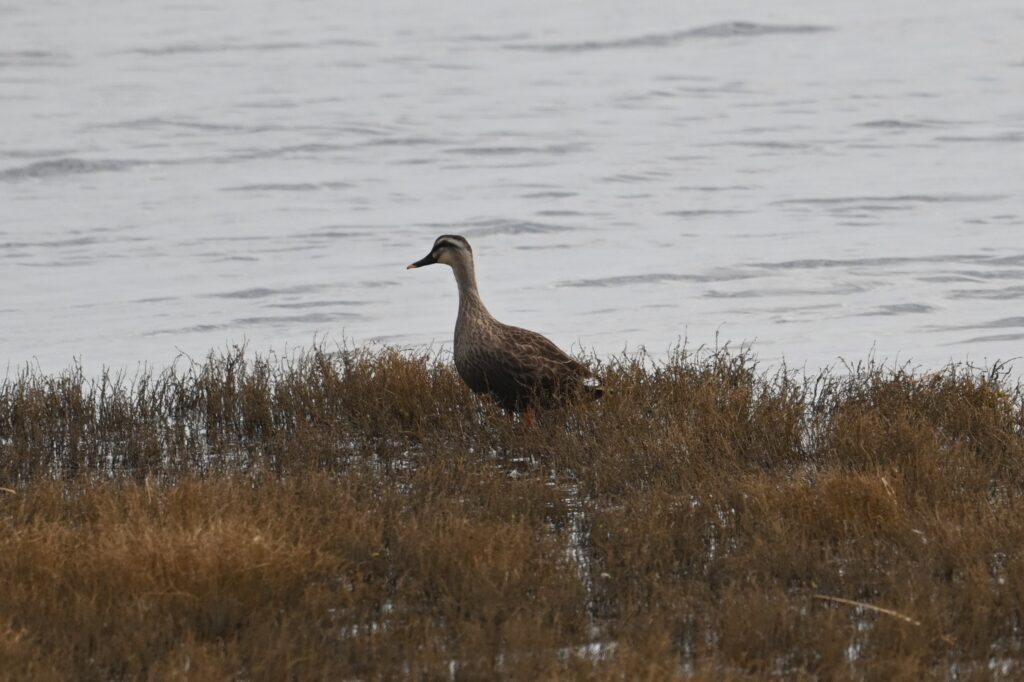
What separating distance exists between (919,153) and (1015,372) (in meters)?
13.1

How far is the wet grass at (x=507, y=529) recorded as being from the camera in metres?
5.75

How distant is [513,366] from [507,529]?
7.10 ft

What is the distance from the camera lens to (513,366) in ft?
29.2

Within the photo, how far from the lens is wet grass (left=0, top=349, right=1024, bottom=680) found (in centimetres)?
575

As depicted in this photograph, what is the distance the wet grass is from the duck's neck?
0.60 metres

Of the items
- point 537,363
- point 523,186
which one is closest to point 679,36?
point 523,186

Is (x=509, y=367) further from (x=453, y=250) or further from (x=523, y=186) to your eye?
(x=523, y=186)

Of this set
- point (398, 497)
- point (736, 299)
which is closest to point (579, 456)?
point (398, 497)

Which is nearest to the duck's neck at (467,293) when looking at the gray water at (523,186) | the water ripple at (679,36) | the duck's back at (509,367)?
the duck's back at (509,367)

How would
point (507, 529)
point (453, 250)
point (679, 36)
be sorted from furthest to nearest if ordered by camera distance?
point (679, 36) → point (453, 250) → point (507, 529)

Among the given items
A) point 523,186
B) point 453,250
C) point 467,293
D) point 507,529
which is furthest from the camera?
point 523,186

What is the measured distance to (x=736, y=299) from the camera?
14.9 m

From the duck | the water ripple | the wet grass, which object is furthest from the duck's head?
the water ripple

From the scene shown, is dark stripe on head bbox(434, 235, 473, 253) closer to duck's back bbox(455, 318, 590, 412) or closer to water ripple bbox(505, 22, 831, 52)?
duck's back bbox(455, 318, 590, 412)
